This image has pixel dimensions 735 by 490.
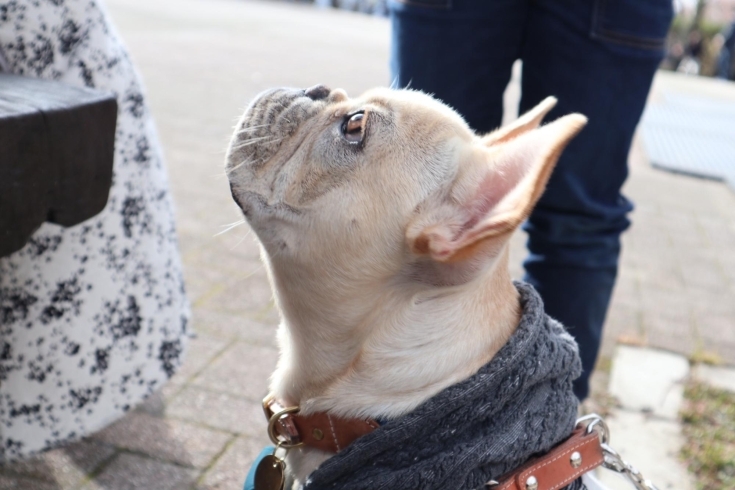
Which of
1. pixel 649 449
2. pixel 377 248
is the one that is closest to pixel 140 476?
pixel 377 248

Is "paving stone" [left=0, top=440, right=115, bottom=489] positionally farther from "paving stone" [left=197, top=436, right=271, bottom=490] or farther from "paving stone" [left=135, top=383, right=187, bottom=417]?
"paving stone" [left=197, top=436, right=271, bottom=490]

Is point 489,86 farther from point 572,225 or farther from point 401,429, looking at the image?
point 401,429

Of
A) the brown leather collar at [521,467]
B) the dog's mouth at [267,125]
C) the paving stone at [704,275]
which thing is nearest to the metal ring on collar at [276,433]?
the brown leather collar at [521,467]

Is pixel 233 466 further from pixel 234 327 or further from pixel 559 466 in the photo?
pixel 559 466

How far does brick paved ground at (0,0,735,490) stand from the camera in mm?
2650

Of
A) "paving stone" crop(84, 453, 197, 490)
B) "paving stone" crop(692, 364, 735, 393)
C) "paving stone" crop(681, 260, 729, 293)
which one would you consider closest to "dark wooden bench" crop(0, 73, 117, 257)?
"paving stone" crop(84, 453, 197, 490)

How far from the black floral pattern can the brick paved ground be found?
31 centimetres

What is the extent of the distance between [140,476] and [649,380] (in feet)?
7.70

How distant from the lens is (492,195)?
174 centimetres

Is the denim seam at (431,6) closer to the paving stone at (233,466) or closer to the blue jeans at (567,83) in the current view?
the blue jeans at (567,83)

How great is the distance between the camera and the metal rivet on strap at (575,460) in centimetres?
179

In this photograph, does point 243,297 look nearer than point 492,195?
No

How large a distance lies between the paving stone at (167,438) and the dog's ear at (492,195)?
137 centimetres

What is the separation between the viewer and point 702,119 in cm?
1120
